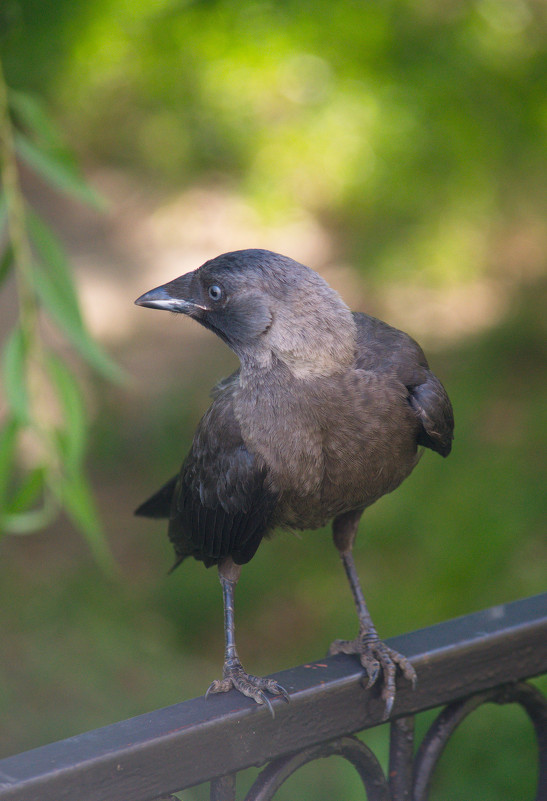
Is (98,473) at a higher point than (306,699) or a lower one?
higher

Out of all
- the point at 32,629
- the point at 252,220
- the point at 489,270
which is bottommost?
the point at 32,629

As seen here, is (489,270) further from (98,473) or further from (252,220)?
(98,473)

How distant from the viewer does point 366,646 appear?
199cm

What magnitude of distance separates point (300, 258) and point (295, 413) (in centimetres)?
539

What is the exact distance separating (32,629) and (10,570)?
2.31 ft

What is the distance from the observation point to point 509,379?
5.69 meters

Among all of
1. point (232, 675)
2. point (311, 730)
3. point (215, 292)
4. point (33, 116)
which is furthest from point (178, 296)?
point (311, 730)

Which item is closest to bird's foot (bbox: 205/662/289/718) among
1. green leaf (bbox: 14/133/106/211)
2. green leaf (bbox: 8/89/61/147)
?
green leaf (bbox: 14/133/106/211)

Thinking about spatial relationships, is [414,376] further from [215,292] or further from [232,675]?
[232,675]

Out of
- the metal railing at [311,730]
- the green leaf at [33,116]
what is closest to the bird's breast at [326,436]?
the metal railing at [311,730]

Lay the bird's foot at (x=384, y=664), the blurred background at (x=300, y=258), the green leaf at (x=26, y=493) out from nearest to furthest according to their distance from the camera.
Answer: the bird's foot at (x=384, y=664)
the green leaf at (x=26, y=493)
the blurred background at (x=300, y=258)

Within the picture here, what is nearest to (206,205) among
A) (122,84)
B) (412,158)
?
(122,84)

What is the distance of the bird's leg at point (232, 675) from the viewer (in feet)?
5.18

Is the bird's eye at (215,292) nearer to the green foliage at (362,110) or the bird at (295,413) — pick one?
the bird at (295,413)
